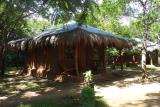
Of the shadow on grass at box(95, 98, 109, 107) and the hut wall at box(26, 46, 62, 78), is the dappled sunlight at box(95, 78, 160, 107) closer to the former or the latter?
the shadow on grass at box(95, 98, 109, 107)

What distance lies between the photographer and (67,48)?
70.0 feet

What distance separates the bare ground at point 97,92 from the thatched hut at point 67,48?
2.22m

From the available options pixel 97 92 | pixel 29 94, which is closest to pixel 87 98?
pixel 97 92

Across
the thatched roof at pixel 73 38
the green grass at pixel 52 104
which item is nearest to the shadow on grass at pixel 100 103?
the green grass at pixel 52 104

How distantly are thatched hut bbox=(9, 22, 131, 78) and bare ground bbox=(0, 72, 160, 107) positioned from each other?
2.22 m

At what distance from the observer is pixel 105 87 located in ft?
55.1

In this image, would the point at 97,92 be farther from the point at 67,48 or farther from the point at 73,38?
the point at 67,48

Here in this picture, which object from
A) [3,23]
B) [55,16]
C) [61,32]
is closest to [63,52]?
[61,32]

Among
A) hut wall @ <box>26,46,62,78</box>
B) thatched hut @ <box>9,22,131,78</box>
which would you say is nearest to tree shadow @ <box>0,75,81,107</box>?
thatched hut @ <box>9,22,131,78</box>

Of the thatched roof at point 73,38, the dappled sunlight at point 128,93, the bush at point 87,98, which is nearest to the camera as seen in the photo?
the bush at point 87,98

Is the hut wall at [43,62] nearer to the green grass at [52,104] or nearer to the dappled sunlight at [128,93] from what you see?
the dappled sunlight at [128,93]

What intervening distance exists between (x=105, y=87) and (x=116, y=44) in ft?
16.8

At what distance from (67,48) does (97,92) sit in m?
6.62

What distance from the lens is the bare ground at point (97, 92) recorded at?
1296 cm
